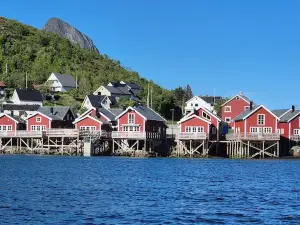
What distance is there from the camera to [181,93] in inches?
6083

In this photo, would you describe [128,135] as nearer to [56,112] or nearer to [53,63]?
[56,112]

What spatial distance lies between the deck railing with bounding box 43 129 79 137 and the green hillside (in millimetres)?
36292

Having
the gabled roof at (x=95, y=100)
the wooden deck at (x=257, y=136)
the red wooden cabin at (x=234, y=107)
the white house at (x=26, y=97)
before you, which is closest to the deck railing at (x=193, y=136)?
the wooden deck at (x=257, y=136)

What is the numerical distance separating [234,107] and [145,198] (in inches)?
2777

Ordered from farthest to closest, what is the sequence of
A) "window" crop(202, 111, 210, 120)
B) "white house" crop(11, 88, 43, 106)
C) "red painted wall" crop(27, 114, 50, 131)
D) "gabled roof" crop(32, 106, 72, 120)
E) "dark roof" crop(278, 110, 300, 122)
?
"white house" crop(11, 88, 43, 106), "gabled roof" crop(32, 106, 72, 120), "red painted wall" crop(27, 114, 50, 131), "window" crop(202, 111, 210, 120), "dark roof" crop(278, 110, 300, 122)

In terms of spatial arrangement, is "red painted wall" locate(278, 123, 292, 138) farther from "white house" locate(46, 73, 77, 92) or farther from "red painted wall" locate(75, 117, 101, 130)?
"white house" locate(46, 73, 77, 92)

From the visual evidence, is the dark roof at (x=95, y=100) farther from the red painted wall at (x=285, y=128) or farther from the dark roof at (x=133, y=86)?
the red painted wall at (x=285, y=128)

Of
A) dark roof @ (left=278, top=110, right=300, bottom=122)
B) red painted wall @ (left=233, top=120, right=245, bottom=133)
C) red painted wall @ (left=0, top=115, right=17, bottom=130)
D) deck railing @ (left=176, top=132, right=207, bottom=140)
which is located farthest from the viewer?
red painted wall @ (left=0, top=115, right=17, bottom=130)

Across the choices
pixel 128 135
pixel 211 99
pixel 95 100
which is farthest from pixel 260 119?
pixel 211 99

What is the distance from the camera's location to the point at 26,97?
11038cm

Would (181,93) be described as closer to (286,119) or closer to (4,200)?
(286,119)

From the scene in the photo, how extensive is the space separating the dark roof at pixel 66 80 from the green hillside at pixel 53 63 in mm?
1741

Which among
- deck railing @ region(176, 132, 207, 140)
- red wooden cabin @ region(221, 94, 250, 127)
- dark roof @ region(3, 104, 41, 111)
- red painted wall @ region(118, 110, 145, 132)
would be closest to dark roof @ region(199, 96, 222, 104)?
red wooden cabin @ region(221, 94, 250, 127)

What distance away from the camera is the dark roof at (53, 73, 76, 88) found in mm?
131125
